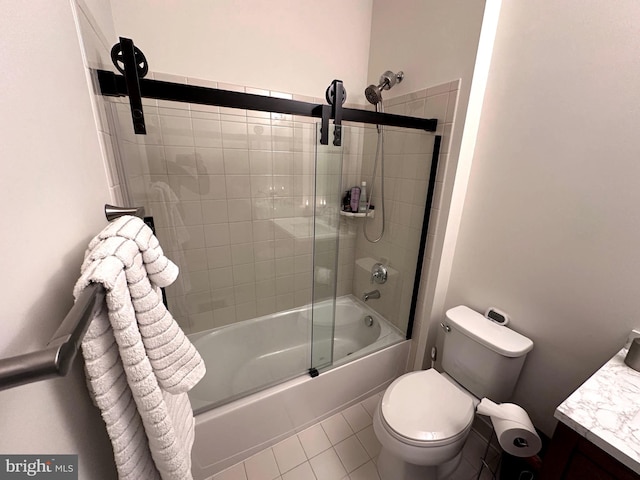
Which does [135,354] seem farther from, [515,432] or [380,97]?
[380,97]

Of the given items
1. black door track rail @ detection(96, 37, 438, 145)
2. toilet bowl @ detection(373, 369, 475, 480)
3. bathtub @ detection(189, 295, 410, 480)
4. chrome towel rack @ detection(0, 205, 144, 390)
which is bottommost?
bathtub @ detection(189, 295, 410, 480)

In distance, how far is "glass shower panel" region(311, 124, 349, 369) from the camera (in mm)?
1464

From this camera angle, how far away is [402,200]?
5.37ft

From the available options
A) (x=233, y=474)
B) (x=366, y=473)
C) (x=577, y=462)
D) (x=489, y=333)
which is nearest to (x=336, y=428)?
(x=366, y=473)

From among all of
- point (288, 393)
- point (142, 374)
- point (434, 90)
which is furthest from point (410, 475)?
point (434, 90)

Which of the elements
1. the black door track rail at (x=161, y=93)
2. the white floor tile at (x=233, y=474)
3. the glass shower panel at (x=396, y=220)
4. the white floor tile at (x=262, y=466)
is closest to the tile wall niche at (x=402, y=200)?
the glass shower panel at (x=396, y=220)

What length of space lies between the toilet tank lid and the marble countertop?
29 cm

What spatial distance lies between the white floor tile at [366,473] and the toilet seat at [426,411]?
0.42 m

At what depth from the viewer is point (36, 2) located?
1.39 ft

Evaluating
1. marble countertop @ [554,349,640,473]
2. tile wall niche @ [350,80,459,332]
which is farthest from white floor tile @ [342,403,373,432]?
marble countertop @ [554,349,640,473]

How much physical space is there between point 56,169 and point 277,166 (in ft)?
4.15

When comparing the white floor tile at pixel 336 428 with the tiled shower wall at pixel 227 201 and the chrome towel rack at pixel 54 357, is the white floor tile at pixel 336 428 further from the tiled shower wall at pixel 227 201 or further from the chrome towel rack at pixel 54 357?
the chrome towel rack at pixel 54 357

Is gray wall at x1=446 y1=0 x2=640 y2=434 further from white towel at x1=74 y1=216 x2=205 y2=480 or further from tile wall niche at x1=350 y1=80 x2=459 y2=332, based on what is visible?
white towel at x1=74 y1=216 x2=205 y2=480

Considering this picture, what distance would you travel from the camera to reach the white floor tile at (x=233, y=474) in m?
1.22
